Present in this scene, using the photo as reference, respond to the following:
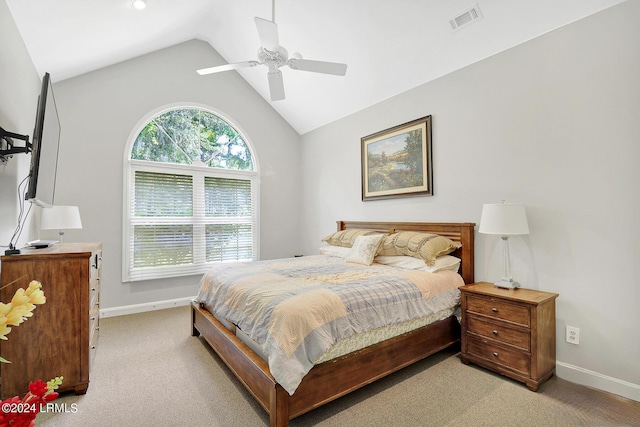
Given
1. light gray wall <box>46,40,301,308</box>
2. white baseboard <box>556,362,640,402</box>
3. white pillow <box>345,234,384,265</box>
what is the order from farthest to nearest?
light gray wall <box>46,40,301,308</box>
white pillow <box>345,234,384,265</box>
white baseboard <box>556,362,640,402</box>

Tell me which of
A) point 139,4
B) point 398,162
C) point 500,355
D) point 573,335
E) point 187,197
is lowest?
point 500,355

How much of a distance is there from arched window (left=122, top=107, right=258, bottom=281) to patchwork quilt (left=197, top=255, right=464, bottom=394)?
163 centimetres

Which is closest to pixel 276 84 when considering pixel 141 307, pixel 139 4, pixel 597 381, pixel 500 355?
pixel 139 4

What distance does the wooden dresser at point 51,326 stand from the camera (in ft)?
6.63

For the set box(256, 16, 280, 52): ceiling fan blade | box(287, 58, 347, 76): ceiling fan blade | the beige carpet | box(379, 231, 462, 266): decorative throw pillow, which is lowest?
the beige carpet

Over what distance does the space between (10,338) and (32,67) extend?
8.55 ft

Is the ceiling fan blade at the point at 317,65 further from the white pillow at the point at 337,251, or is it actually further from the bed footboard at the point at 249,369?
the bed footboard at the point at 249,369

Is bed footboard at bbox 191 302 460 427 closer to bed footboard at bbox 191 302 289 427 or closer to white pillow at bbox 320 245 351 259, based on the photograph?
bed footboard at bbox 191 302 289 427

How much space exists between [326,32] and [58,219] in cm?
347

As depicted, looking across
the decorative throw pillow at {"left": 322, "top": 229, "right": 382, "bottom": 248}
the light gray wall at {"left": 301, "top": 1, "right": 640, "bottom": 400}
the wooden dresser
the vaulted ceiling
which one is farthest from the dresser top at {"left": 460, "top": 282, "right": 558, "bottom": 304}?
the wooden dresser

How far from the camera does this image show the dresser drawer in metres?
2.30

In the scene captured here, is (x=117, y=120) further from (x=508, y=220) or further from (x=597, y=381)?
(x=597, y=381)

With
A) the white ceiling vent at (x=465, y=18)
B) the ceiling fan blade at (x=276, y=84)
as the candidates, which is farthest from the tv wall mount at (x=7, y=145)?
the white ceiling vent at (x=465, y=18)

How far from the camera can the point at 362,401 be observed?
7.02 ft
